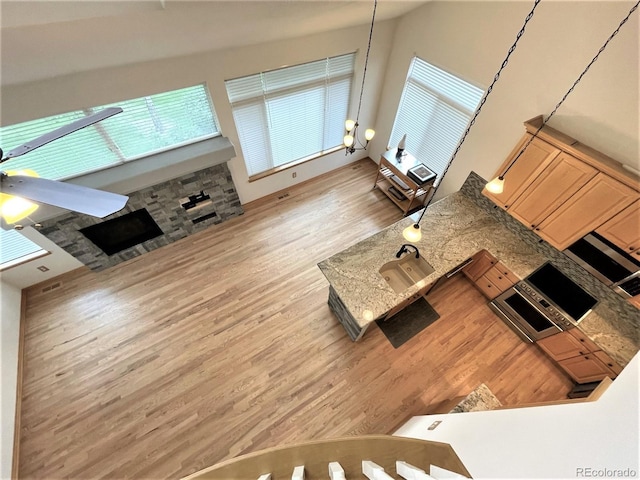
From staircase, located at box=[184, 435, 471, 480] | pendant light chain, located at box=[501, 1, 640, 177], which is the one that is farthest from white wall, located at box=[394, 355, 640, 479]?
pendant light chain, located at box=[501, 1, 640, 177]

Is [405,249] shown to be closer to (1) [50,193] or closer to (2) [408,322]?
(2) [408,322]

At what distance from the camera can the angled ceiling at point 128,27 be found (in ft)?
5.46

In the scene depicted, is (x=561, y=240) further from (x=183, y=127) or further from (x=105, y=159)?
(x=105, y=159)

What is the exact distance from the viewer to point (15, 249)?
3586 millimetres

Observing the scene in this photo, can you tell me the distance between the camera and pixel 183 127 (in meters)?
3.73

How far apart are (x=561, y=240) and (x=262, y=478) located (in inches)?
137

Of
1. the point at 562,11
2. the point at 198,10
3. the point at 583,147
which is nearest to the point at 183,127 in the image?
the point at 198,10

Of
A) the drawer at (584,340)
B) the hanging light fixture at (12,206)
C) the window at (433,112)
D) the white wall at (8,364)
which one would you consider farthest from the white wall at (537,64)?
the white wall at (8,364)

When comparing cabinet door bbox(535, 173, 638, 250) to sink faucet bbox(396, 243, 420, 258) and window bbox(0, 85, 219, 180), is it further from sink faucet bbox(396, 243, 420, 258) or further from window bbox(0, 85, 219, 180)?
window bbox(0, 85, 219, 180)

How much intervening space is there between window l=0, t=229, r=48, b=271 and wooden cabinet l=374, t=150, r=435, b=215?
5.37m

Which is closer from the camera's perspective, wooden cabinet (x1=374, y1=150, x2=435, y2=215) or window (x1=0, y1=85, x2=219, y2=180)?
window (x1=0, y1=85, x2=219, y2=180)

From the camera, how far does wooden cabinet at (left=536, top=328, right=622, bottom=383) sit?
2846 mm

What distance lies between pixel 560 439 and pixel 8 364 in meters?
5.19

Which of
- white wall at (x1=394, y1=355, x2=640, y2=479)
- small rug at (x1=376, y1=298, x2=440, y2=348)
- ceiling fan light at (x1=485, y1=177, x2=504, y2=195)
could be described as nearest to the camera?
white wall at (x1=394, y1=355, x2=640, y2=479)
